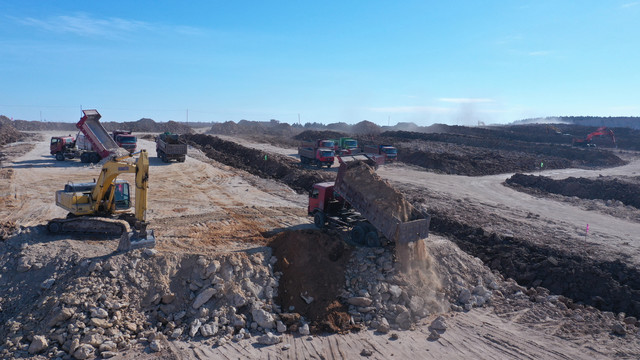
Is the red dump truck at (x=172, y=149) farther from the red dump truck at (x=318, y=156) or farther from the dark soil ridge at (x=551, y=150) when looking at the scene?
the dark soil ridge at (x=551, y=150)

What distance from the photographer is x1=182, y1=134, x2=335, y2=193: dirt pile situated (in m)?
27.1

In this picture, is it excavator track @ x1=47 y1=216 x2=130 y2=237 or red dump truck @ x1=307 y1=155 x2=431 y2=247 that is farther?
excavator track @ x1=47 y1=216 x2=130 y2=237

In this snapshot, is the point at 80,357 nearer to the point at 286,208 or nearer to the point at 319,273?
the point at 319,273

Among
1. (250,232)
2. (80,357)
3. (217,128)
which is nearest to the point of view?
(80,357)

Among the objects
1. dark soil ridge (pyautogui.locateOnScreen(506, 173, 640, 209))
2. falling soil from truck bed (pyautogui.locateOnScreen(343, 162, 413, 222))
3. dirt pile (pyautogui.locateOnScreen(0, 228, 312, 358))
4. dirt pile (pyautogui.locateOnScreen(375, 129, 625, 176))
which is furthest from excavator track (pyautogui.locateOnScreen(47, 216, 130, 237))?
dirt pile (pyautogui.locateOnScreen(375, 129, 625, 176))

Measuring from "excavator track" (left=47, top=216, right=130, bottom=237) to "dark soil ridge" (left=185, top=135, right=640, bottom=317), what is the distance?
1264cm

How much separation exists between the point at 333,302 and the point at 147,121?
10334 cm

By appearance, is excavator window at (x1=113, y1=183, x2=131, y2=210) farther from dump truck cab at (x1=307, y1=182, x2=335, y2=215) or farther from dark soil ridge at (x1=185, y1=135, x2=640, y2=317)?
dark soil ridge at (x1=185, y1=135, x2=640, y2=317)

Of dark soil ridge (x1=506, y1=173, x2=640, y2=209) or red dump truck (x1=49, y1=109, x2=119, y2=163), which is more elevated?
red dump truck (x1=49, y1=109, x2=119, y2=163)

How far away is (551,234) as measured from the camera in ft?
59.2

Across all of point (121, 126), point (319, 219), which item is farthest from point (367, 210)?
point (121, 126)

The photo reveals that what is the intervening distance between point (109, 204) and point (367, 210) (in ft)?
28.3

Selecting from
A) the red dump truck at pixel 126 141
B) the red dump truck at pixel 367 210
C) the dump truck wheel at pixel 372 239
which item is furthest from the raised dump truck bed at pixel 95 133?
the dump truck wheel at pixel 372 239

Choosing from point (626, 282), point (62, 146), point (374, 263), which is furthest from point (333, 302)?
point (62, 146)
